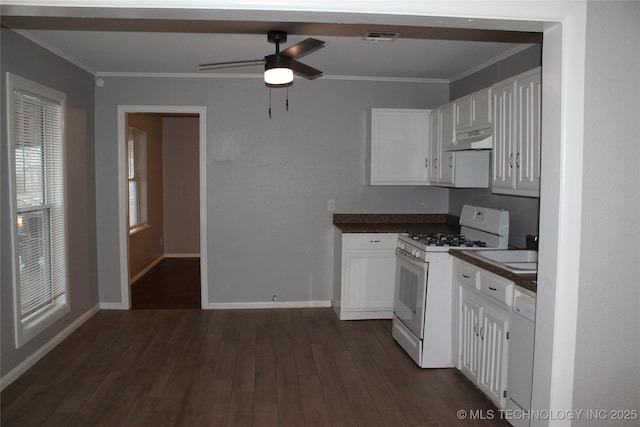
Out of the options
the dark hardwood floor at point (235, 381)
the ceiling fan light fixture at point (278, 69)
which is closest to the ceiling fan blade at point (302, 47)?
the ceiling fan light fixture at point (278, 69)

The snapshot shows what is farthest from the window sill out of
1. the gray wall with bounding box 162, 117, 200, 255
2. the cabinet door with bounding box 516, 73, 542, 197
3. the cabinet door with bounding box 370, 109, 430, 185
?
the cabinet door with bounding box 516, 73, 542, 197

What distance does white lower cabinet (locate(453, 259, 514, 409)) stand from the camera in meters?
3.04

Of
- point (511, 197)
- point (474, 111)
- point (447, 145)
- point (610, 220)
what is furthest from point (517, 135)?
point (610, 220)

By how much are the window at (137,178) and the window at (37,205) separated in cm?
259

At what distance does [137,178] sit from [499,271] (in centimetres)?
578

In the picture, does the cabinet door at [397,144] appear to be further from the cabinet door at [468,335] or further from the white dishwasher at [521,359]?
the white dishwasher at [521,359]

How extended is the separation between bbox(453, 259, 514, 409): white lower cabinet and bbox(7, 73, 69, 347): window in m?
3.11

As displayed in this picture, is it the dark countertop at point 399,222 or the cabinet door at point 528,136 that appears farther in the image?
the dark countertop at point 399,222

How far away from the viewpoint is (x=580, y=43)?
201 centimetres

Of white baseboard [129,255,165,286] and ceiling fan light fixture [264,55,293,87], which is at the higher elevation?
ceiling fan light fixture [264,55,293,87]

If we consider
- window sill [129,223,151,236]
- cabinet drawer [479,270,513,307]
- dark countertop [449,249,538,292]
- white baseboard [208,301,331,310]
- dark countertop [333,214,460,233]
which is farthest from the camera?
window sill [129,223,151,236]

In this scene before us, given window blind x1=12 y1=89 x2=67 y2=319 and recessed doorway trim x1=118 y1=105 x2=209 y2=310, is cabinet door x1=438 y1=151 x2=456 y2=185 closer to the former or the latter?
recessed doorway trim x1=118 y1=105 x2=209 y2=310

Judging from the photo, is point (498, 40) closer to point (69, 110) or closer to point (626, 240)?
point (626, 240)

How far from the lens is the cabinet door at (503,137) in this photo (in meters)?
3.54
